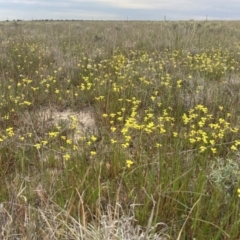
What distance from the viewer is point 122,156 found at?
291 centimetres

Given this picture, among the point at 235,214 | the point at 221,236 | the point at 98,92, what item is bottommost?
the point at 221,236

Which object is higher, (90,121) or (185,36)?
(185,36)

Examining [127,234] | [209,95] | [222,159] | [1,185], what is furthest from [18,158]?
[209,95]

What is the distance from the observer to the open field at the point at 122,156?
78.3 inches

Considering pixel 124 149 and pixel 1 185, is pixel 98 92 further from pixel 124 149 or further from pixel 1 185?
pixel 1 185

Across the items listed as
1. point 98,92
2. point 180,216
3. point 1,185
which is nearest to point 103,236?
point 180,216

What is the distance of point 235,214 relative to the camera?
2086mm

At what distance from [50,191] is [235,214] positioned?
1270mm

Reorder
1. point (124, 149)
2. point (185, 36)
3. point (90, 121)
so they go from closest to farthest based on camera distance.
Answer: point (124, 149) → point (90, 121) → point (185, 36)

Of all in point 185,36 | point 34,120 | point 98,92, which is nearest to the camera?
point 34,120

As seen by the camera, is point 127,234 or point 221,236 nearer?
point 127,234

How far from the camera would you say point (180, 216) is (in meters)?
2.23

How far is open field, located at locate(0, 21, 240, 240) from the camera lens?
1988mm

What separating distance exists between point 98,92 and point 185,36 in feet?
16.0
